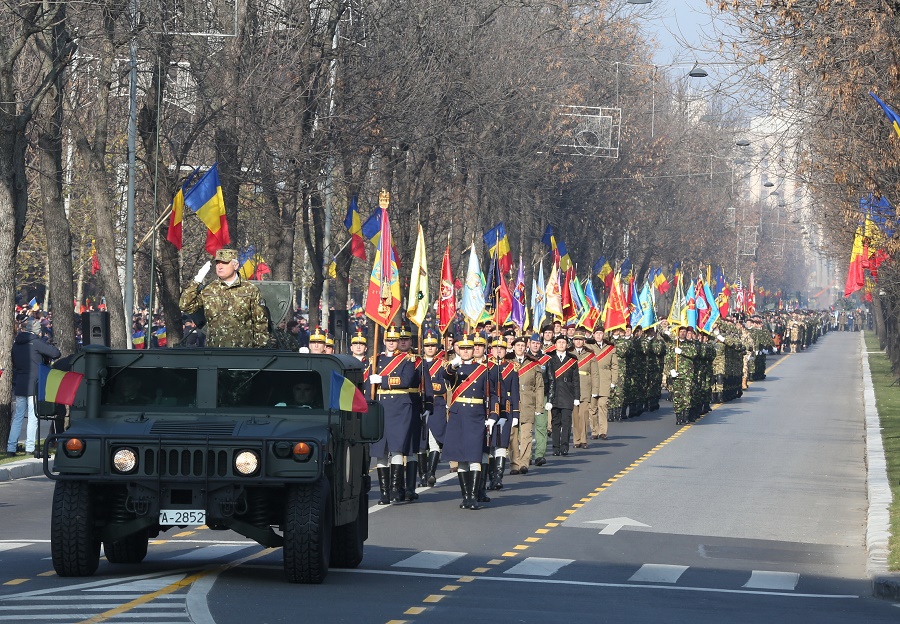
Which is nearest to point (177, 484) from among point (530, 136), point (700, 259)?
point (530, 136)

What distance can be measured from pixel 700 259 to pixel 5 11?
71.3 meters

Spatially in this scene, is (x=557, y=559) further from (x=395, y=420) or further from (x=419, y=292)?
(x=419, y=292)

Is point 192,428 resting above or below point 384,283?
below

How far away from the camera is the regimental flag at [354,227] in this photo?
38.1m

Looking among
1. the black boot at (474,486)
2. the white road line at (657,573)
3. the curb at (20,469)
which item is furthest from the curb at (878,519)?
the curb at (20,469)

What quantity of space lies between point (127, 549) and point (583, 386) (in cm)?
1785

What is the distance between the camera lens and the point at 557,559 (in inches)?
587

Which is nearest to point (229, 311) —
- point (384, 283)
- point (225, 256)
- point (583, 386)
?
point (225, 256)

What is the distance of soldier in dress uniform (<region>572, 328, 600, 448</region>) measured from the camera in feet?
94.5

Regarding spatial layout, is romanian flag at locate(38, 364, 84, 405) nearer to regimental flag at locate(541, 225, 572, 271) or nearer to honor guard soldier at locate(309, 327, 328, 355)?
honor guard soldier at locate(309, 327, 328, 355)

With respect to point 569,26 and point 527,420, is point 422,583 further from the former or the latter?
point 569,26

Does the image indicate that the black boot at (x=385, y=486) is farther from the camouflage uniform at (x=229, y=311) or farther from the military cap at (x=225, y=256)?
the military cap at (x=225, y=256)

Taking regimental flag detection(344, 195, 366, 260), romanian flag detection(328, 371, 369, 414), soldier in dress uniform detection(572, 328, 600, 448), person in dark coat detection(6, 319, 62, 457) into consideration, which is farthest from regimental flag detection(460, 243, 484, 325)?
romanian flag detection(328, 371, 369, 414)

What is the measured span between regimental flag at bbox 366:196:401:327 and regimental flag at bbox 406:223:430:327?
100cm
